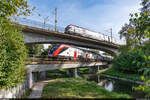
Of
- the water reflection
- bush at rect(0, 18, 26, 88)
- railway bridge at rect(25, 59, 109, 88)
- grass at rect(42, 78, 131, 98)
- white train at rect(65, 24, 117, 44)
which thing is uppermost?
white train at rect(65, 24, 117, 44)

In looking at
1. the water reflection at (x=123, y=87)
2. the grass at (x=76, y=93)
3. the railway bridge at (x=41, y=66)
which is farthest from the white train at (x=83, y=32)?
the grass at (x=76, y=93)

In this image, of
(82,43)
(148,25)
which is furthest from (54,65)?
(148,25)

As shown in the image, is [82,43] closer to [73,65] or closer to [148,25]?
[73,65]

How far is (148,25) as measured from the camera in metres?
2.10

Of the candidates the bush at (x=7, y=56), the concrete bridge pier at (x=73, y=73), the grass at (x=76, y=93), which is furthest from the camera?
the concrete bridge pier at (x=73, y=73)

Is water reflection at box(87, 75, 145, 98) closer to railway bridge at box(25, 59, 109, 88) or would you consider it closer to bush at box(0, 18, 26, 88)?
railway bridge at box(25, 59, 109, 88)

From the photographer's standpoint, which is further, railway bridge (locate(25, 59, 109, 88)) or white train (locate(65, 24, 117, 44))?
white train (locate(65, 24, 117, 44))

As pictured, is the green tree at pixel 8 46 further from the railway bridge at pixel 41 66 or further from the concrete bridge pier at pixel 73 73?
the concrete bridge pier at pixel 73 73

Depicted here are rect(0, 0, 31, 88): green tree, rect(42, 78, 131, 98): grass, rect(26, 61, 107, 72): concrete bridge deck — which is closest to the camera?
rect(0, 0, 31, 88): green tree

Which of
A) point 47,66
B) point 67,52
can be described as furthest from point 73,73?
point 47,66

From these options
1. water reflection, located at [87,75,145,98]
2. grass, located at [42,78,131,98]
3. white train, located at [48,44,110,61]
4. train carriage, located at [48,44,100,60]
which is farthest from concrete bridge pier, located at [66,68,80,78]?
grass, located at [42,78,131,98]

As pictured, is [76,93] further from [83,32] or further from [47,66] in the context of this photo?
[83,32]

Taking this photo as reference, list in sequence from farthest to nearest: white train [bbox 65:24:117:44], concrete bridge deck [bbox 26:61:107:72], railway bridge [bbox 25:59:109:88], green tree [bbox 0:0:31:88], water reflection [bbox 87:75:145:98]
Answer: white train [bbox 65:24:117:44]
concrete bridge deck [bbox 26:61:107:72]
railway bridge [bbox 25:59:109:88]
water reflection [bbox 87:75:145:98]
green tree [bbox 0:0:31:88]

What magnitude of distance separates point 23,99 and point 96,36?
23453 mm
